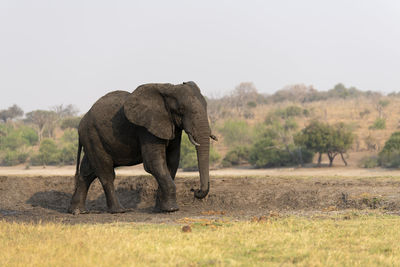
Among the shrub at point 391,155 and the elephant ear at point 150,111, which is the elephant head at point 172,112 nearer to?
the elephant ear at point 150,111

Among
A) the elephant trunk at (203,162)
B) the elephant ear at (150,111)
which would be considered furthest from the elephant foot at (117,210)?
the elephant trunk at (203,162)

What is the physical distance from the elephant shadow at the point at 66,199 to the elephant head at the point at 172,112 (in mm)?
4763

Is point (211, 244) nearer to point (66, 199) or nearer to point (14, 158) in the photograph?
point (66, 199)

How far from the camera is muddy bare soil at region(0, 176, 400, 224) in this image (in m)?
12.5

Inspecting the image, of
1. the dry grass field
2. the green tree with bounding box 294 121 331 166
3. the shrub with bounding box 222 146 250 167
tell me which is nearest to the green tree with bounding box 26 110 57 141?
the shrub with bounding box 222 146 250 167

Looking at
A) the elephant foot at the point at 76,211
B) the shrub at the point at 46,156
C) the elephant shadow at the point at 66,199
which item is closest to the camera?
the elephant foot at the point at 76,211

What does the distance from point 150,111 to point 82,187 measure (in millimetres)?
3573

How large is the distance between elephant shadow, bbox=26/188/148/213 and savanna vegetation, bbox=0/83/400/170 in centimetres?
1964

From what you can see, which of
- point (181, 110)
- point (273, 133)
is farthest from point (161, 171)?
point (273, 133)

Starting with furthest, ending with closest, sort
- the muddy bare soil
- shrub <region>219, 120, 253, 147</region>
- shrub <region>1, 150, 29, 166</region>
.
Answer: shrub <region>219, 120, 253, 147</region>
shrub <region>1, 150, 29, 166</region>
the muddy bare soil

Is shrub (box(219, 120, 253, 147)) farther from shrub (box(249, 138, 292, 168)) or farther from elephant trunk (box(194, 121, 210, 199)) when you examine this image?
elephant trunk (box(194, 121, 210, 199))

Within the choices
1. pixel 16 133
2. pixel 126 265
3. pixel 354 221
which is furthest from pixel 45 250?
pixel 16 133

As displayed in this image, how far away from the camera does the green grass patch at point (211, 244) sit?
6.82 meters

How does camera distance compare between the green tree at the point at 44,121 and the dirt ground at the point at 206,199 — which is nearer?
the dirt ground at the point at 206,199
